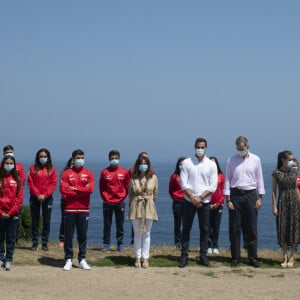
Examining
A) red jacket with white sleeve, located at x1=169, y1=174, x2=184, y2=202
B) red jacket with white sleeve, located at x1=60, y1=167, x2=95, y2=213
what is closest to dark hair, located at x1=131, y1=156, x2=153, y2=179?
red jacket with white sleeve, located at x1=60, y1=167, x2=95, y2=213

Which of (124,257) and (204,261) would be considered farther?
(124,257)

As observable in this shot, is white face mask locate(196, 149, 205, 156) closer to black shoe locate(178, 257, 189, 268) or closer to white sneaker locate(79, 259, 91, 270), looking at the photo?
black shoe locate(178, 257, 189, 268)

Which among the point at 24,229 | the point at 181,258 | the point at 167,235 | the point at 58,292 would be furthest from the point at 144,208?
the point at 167,235

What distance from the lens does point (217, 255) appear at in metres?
12.0

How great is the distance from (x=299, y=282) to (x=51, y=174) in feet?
18.0

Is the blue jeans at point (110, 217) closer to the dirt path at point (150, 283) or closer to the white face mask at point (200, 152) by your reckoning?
the dirt path at point (150, 283)

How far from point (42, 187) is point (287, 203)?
504cm

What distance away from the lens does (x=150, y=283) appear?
9180 mm

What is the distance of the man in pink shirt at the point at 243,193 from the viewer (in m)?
10.8

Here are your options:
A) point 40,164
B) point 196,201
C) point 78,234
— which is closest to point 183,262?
point 196,201

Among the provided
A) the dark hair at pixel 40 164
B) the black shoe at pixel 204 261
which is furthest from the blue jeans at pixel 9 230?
the black shoe at pixel 204 261

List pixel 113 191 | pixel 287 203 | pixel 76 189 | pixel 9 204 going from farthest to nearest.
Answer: pixel 113 191
pixel 287 203
pixel 76 189
pixel 9 204

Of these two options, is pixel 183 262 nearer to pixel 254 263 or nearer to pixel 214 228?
pixel 254 263

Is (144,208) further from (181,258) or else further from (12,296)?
(12,296)
